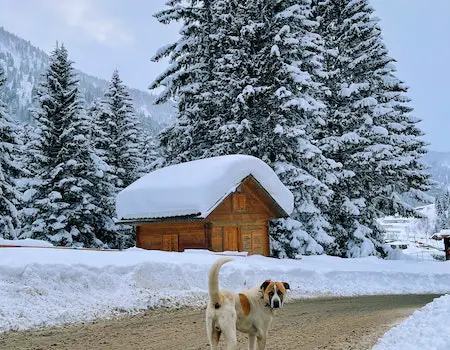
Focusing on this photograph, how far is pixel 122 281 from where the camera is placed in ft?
36.3

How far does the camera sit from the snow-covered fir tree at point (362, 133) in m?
26.1

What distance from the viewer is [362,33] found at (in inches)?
1103

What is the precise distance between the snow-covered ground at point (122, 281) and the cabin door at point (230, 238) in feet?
12.6

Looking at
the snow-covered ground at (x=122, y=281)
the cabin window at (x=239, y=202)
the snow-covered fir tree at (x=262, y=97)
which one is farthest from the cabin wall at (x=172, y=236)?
the snow-covered fir tree at (x=262, y=97)

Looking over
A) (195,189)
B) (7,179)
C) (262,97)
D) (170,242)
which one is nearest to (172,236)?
(170,242)

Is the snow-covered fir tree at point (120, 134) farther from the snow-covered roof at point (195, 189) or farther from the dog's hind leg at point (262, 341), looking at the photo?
the dog's hind leg at point (262, 341)

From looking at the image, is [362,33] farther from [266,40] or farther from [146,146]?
[146,146]

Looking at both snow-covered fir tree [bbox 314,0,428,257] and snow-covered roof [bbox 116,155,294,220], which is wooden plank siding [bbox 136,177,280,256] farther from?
snow-covered fir tree [bbox 314,0,428,257]

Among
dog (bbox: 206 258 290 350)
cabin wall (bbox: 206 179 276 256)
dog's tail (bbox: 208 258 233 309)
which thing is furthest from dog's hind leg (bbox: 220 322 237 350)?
cabin wall (bbox: 206 179 276 256)

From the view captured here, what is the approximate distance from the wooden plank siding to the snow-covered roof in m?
0.61

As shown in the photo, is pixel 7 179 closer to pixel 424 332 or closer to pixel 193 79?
pixel 193 79

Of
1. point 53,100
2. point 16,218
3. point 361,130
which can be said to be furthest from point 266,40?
point 16,218

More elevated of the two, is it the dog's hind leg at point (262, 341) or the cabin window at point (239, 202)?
the cabin window at point (239, 202)

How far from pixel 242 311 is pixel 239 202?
15.8 m
